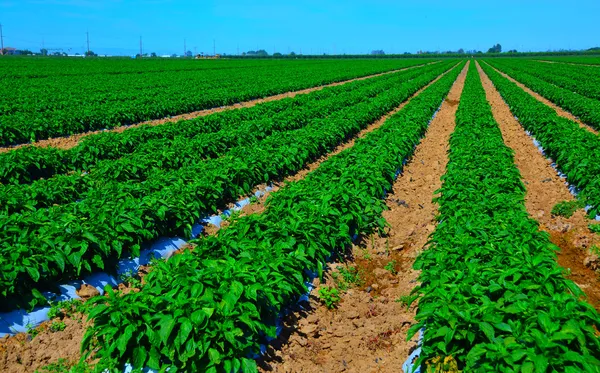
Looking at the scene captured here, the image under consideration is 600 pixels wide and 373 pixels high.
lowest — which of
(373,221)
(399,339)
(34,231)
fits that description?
(399,339)

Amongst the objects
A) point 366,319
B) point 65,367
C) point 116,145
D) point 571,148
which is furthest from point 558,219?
point 116,145

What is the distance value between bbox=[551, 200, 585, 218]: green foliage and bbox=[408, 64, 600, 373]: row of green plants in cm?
206

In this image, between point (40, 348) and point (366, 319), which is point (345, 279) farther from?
point (40, 348)

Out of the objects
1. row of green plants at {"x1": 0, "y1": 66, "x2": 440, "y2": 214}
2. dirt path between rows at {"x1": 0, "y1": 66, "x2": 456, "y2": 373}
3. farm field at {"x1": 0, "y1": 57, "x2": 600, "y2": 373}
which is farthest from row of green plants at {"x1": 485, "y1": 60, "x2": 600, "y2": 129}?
dirt path between rows at {"x1": 0, "y1": 66, "x2": 456, "y2": 373}

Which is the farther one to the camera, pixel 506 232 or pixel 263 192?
pixel 263 192

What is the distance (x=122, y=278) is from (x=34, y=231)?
4.03ft

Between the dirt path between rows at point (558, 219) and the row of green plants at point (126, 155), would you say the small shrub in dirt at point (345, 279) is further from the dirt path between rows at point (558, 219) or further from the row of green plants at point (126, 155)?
the row of green plants at point (126, 155)

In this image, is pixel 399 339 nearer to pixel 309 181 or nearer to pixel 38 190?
pixel 309 181

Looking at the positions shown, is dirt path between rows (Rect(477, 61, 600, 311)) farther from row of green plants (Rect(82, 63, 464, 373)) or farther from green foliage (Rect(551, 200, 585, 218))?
row of green plants (Rect(82, 63, 464, 373))

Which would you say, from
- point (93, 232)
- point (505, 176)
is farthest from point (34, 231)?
point (505, 176)

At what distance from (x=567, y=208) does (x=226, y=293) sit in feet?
23.2

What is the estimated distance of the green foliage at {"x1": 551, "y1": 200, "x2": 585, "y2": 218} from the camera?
25.6ft

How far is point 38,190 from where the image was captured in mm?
6895

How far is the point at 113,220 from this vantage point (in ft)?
18.5
